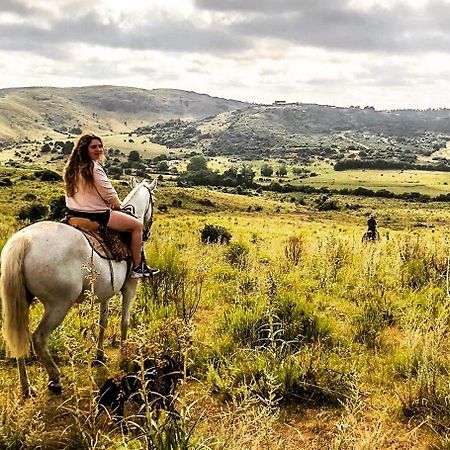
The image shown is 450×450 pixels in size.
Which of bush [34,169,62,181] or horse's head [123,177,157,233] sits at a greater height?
horse's head [123,177,157,233]

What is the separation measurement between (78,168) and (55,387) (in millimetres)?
2546

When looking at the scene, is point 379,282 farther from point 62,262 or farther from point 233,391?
point 62,262

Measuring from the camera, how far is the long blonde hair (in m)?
5.90

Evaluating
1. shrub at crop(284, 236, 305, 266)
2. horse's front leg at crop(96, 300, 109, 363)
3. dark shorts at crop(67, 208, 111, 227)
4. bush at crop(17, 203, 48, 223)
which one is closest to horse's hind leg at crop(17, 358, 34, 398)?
horse's front leg at crop(96, 300, 109, 363)

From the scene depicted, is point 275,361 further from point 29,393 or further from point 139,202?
point 139,202

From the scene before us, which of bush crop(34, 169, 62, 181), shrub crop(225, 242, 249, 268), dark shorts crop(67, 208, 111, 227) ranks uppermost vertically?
dark shorts crop(67, 208, 111, 227)

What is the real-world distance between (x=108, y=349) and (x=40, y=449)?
252 cm

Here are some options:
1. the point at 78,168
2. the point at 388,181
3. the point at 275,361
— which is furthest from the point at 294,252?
the point at 388,181

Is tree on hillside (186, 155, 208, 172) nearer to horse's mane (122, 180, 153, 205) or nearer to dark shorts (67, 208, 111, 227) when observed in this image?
horse's mane (122, 180, 153, 205)

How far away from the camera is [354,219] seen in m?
59.7

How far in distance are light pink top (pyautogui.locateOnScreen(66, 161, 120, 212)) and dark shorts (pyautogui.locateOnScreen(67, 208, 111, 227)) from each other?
4 centimetres

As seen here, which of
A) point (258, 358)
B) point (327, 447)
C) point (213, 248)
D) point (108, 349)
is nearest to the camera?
point (327, 447)

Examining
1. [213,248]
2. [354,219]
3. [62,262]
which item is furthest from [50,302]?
[354,219]

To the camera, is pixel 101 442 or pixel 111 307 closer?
pixel 101 442
